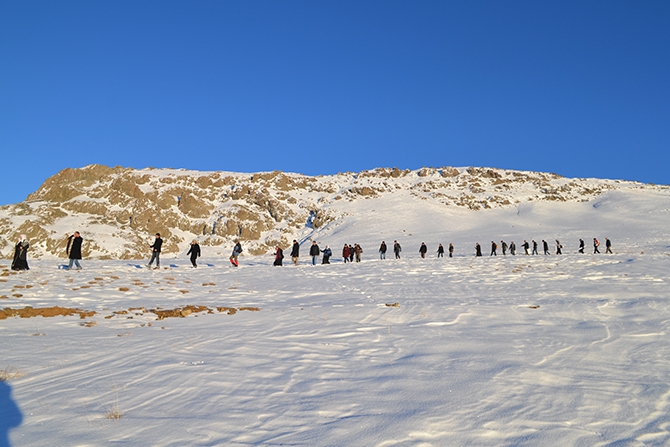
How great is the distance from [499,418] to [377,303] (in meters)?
7.18

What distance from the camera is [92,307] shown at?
420 inches

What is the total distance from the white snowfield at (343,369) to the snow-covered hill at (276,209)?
146 ft

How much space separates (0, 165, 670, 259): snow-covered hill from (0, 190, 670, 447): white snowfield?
4442cm

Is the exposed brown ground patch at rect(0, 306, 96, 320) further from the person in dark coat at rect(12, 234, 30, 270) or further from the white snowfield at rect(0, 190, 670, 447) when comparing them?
the person in dark coat at rect(12, 234, 30, 270)

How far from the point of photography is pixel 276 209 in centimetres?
8475

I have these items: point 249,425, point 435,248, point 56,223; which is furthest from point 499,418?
point 56,223

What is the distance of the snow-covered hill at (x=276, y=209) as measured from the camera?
64188mm

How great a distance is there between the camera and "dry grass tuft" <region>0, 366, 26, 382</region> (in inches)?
198

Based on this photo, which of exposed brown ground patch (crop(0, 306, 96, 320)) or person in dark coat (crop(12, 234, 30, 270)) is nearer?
exposed brown ground patch (crop(0, 306, 96, 320))

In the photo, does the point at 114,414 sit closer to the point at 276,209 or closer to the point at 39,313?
the point at 39,313

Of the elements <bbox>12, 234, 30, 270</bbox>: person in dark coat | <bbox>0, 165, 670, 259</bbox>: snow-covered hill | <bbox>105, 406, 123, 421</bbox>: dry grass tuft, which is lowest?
<bbox>105, 406, 123, 421</bbox>: dry grass tuft

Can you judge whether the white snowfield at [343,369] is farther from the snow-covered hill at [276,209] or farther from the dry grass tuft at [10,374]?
the snow-covered hill at [276,209]

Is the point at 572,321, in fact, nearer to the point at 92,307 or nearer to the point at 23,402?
the point at 23,402

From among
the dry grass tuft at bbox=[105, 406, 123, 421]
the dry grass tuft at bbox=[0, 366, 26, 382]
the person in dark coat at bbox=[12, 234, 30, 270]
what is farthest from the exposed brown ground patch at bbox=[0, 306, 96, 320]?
the person in dark coat at bbox=[12, 234, 30, 270]
